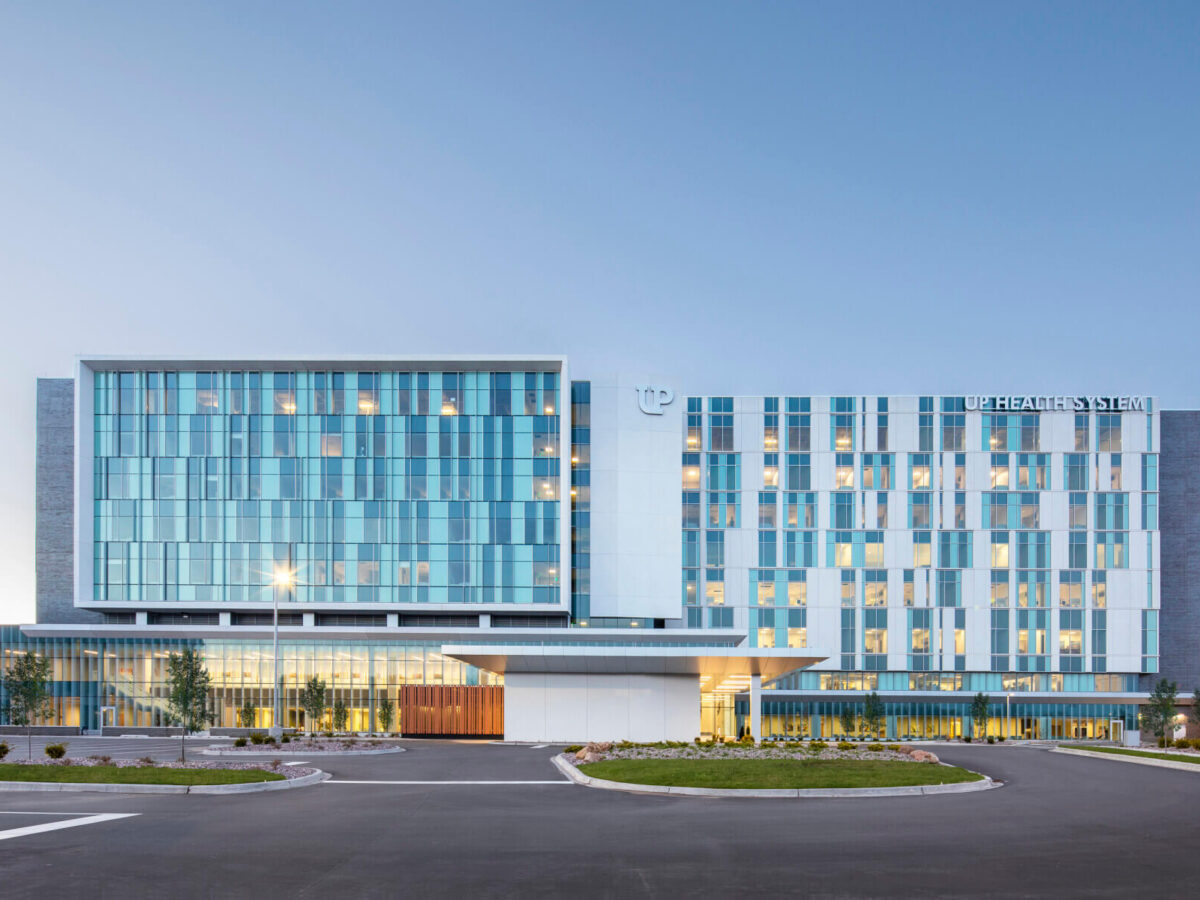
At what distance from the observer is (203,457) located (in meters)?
71.7

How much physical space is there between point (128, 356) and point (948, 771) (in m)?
63.9

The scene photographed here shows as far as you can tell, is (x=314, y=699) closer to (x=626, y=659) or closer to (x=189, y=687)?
(x=189, y=687)

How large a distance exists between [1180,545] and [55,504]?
9453 cm

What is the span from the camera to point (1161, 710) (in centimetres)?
7338

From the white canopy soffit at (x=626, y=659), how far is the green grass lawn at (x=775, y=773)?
1577 centimetres

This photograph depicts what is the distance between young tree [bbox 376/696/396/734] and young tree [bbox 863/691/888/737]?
35948mm

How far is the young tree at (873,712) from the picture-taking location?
73.7 metres

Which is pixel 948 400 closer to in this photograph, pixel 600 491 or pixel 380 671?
pixel 600 491

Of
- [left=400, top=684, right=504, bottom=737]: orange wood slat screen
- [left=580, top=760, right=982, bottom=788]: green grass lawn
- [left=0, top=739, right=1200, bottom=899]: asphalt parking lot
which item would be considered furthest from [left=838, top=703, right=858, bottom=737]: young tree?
[left=0, top=739, right=1200, bottom=899]: asphalt parking lot

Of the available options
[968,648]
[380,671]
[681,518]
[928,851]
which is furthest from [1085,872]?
[968,648]

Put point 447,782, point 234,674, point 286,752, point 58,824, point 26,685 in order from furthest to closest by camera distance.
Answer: point 234,674, point 26,685, point 286,752, point 447,782, point 58,824

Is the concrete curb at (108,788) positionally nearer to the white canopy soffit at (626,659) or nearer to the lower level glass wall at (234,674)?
the white canopy soffit at (626,659)

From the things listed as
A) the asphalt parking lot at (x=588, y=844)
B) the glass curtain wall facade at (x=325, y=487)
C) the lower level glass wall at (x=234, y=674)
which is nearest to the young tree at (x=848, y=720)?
the glass curtain wall facade at (x=325, y=487)

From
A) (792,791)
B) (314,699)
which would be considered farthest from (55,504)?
(792,791)
